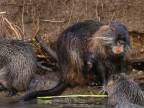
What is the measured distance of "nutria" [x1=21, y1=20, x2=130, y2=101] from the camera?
42.7 feet

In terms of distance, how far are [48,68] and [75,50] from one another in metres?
0.90

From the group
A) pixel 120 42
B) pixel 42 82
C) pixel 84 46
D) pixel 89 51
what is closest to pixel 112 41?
pixel 120 42

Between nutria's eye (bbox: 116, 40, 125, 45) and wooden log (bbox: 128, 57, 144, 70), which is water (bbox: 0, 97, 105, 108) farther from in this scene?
wooden log (bbox: 128, 57, 144, 70)

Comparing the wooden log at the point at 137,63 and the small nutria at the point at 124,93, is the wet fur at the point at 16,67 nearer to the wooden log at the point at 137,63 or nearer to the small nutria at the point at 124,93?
the small nutria at the point at 124,93

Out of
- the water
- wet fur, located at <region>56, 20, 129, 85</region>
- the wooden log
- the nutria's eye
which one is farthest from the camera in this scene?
the wooden log

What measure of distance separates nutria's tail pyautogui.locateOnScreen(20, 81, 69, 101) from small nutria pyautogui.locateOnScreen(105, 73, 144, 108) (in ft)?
2.77

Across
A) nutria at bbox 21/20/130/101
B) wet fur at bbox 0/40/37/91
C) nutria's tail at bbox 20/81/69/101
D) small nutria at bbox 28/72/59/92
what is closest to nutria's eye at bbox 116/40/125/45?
nutria at bbox 21/20/130/101

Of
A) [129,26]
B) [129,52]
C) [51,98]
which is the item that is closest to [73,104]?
[51,98]

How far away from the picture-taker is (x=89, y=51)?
13172 mm

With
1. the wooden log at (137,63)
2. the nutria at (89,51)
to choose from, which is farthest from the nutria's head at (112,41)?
the wooden log at (137,63)

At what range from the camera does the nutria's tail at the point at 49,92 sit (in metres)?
13.0

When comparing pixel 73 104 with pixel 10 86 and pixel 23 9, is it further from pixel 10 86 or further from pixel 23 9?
pixel 23 9

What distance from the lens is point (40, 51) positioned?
14.4 m

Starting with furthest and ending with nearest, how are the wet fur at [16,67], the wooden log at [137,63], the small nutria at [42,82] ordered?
1. the wooden log at [137,63]
2. the small nutria at [42,82]
3. the wet fur at [16,67]
